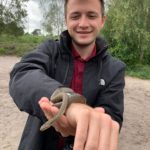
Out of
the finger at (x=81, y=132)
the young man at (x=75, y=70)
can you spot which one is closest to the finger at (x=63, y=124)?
the finger at (x=81, y=132)

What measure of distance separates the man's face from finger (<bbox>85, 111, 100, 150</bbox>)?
904 millimetres

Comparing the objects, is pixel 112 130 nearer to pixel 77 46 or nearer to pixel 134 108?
pixel 77 46

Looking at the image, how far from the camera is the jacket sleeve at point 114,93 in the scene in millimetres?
1994

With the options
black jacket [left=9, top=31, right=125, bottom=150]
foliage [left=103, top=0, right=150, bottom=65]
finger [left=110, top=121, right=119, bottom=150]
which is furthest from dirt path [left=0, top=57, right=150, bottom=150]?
foliage [left=103, top=0, right=150, bottom=65]

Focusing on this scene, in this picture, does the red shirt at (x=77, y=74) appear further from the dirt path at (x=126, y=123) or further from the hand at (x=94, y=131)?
the dirt path at (x=126, y=123)

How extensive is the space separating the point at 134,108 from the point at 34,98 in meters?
8.62

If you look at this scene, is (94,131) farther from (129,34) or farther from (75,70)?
(129,34)

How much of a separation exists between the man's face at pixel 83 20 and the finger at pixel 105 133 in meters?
0.91

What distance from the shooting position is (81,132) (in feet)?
3.27

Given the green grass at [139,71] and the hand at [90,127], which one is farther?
the green grass at [139,71]

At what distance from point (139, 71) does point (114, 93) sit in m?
17.6

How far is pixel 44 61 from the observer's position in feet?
6.24

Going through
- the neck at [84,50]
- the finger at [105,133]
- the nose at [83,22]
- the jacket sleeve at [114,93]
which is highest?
the nose at [83,22]

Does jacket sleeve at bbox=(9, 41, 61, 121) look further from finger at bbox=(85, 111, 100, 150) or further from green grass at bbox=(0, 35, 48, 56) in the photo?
green grass at bbox=(0, 35, 48, 56)
